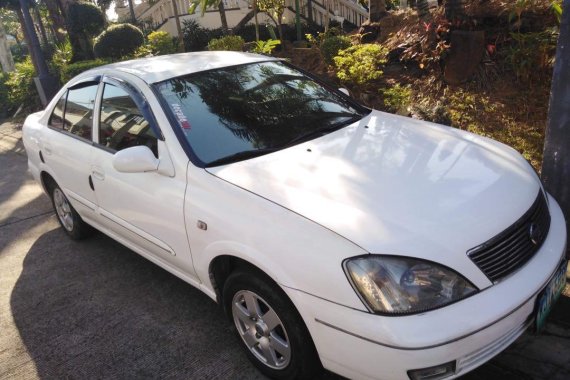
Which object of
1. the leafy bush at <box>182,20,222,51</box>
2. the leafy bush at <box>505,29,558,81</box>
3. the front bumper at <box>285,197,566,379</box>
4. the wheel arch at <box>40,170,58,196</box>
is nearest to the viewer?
the front bumper at <box>285,197,566,379</box>

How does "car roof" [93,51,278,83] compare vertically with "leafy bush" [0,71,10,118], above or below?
above

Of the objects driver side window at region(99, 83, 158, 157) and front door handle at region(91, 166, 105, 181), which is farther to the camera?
front door handle at region(91, 166, 105, 181)

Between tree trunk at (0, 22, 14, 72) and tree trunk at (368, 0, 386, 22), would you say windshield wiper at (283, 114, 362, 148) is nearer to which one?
tree trunk at (368, 0, 386, 22)

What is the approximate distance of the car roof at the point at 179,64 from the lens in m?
3.24

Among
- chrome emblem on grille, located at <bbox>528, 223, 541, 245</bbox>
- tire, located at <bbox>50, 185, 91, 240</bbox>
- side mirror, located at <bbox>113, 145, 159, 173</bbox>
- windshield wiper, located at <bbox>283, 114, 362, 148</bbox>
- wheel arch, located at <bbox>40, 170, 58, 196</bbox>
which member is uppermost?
side mirror, located at <bbox>113, 145, 159, 173</bbox>

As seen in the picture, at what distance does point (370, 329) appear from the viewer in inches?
75.7

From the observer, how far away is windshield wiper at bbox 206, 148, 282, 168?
2672 millimetres

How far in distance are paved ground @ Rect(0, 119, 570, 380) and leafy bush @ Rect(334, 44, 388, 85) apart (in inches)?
150

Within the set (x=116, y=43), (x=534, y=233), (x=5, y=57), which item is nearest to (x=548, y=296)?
(x=534, y=233)

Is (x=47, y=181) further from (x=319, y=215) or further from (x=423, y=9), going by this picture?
(x=423, y=9)

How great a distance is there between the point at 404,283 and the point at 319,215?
465mm

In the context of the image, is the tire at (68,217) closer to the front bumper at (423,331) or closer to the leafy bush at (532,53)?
the front bumper at (423,331)

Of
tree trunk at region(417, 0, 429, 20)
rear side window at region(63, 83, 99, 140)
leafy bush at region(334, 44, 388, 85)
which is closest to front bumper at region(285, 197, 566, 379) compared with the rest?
rear side window at region(63, 83, 99, 140)

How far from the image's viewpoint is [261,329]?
2.48 metres
